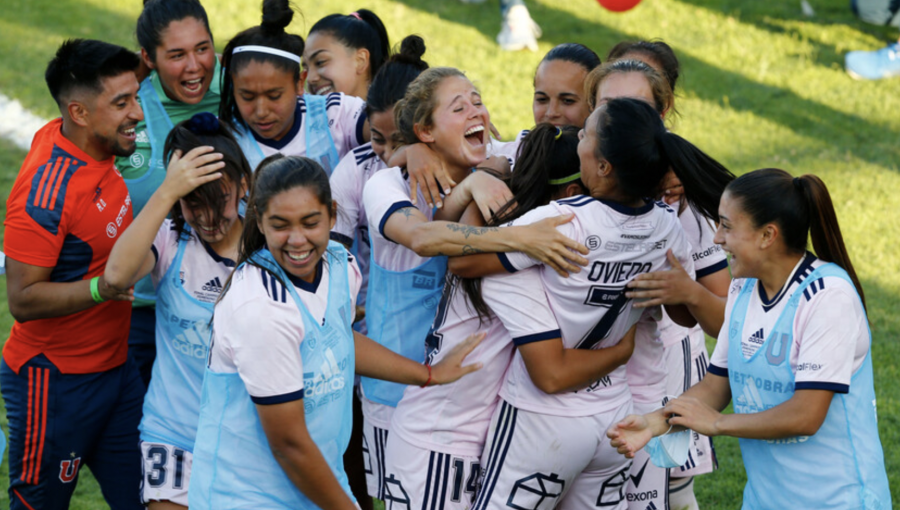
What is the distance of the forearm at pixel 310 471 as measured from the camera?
2.77 meters

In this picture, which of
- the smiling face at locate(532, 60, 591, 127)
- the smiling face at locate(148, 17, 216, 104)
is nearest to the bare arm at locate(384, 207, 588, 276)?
the smiling face at locate(532, 60, 591, 127)

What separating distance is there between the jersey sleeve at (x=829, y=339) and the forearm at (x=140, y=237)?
206cm

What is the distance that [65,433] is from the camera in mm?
3719

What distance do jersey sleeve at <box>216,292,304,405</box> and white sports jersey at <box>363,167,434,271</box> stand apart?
77 cm

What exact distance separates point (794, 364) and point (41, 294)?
2.57m

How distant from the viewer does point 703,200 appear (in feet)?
10.6

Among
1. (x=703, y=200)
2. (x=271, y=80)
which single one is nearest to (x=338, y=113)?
(x=271, y=80)

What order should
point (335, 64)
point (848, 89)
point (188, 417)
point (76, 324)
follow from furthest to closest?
point (848, 89) → point (335, 64) → point (76, 324) → point (188, 417)

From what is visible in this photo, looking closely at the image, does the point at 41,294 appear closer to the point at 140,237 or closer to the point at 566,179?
the point at 140,237

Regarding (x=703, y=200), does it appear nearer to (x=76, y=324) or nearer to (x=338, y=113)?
(x=338, y=113)

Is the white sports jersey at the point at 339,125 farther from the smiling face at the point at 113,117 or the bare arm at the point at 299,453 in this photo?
the bare arm at the point at 299,453

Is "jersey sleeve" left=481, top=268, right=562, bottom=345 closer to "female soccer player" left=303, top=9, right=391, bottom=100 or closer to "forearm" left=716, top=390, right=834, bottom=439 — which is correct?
"forearm" left=716, top=390, right=834, bottom=439

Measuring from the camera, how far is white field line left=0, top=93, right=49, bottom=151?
996 centimetres

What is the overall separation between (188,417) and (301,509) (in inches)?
30.8
